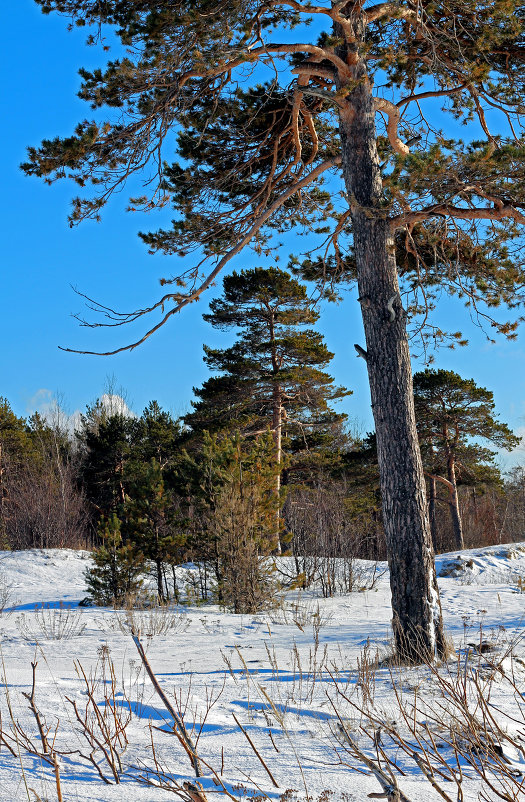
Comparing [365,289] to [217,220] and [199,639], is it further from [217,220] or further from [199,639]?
[199,639]

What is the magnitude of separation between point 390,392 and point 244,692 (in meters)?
2.97

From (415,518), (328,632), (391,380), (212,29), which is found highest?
(212,29)

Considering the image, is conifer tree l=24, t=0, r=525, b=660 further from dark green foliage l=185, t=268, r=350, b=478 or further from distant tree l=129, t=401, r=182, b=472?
distant tree l=129, t=401, r=182, b=472

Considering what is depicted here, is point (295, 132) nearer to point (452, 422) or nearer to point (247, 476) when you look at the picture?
point (247, 476)

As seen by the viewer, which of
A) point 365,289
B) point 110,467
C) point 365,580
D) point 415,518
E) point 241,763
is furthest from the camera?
point 110,467

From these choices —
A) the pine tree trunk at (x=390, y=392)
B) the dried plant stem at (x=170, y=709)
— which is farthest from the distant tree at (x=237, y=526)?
the dried plant stem at (x=170, y=709)

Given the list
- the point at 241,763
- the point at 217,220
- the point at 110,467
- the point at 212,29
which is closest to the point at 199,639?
the point at 241,763

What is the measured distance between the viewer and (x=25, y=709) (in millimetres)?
2980

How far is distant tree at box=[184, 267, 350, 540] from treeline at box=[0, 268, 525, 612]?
0.15 feet

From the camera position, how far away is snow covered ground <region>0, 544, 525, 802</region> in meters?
2.28

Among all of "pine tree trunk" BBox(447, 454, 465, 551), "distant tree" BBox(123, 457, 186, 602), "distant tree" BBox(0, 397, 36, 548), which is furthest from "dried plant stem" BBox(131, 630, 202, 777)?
"distant tree" BBox(0, 397, 36, 548)

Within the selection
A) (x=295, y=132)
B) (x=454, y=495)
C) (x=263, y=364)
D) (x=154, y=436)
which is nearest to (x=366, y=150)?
(x=295, y=132)

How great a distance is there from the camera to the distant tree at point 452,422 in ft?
65.4

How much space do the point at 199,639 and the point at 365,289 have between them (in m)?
3.91
